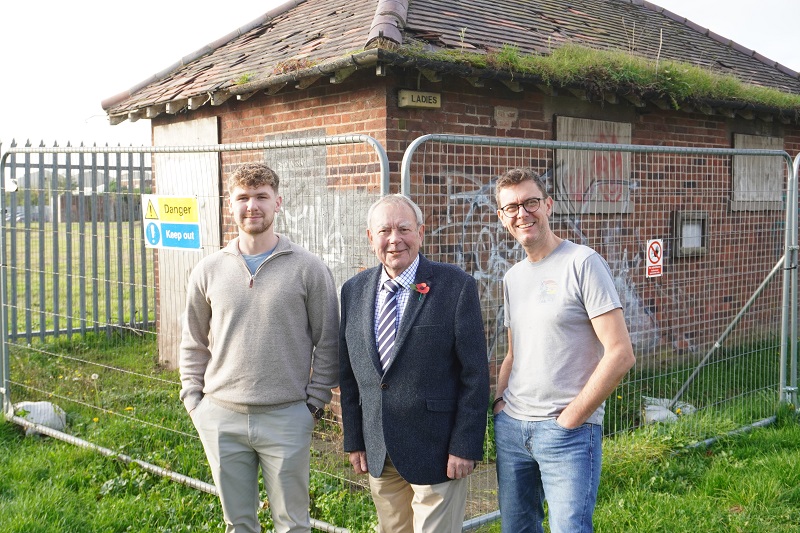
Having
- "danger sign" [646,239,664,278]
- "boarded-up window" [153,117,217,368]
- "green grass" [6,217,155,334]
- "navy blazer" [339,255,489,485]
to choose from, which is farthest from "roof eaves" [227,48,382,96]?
"navy blazer" [339,255,489,485]

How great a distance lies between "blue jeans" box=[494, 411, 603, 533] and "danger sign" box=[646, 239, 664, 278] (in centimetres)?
248

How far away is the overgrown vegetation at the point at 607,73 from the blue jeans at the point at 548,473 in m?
3.70

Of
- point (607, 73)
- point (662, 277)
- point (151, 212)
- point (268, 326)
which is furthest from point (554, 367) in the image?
point (607, 73)

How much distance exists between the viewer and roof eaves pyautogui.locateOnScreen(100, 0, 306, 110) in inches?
372

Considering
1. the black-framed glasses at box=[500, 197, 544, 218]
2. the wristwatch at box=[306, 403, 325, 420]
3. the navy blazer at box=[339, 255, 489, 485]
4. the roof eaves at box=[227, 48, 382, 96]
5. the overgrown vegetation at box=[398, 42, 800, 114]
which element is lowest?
the wristwatch at box=[306, 403, 325, 420]

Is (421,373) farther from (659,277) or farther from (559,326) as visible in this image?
(659,277)

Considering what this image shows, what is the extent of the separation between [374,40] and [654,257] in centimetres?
269

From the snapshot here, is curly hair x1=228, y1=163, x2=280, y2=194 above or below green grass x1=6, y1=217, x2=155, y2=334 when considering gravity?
above

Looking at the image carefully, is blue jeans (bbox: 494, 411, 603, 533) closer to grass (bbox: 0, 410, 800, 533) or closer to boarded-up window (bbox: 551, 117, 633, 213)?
grass (bbox: 0, 410, 800, 533)

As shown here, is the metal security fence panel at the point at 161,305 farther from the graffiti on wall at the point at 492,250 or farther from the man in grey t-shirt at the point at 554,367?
the man in grey t-shirt at the point at 554,367

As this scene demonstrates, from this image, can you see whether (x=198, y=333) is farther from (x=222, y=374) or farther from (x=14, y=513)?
(x=14, y=513)

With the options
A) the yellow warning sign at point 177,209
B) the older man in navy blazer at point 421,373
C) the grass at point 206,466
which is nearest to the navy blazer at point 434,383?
the older man in navy blazer at point 421,373

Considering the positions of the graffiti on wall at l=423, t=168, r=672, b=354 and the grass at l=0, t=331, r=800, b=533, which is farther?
the graffiti on wall at l=423, t=168, r=672, b=354

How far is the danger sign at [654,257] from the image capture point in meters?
5.32
